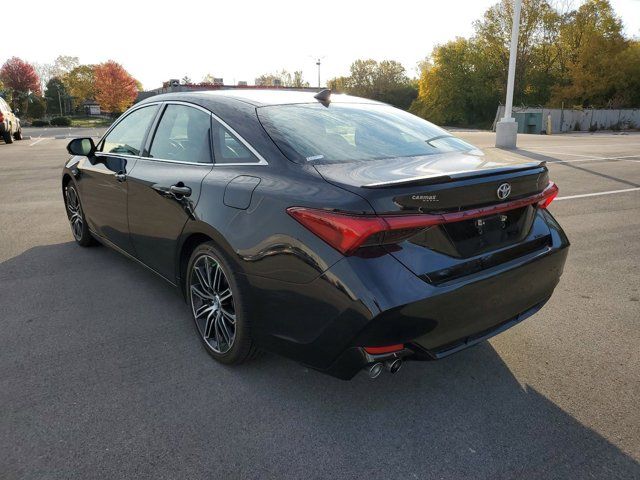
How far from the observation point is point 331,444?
231 centimetres

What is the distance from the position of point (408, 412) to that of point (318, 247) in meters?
1.02

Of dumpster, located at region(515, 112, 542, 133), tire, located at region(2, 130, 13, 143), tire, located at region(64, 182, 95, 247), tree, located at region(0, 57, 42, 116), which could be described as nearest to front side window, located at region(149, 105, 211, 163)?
tire, located at region(64, 182, 95, 247)

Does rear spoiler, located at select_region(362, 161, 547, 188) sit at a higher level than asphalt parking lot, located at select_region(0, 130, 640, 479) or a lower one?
higher

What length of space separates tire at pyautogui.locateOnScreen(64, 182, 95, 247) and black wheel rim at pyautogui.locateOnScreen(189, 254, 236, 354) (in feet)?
8.28

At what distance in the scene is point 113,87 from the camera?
77.9m

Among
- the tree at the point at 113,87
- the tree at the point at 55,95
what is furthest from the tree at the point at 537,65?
the tree at the point at 55,95

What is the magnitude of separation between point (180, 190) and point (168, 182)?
0.21m

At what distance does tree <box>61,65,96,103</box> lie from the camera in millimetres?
88688

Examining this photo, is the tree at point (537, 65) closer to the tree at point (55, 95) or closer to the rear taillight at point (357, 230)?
the rear taillight at point (357, 230)

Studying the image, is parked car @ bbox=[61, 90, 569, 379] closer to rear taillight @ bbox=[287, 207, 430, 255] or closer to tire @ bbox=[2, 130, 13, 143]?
rear taillight @ bbox=[287, 207, 430, 255]

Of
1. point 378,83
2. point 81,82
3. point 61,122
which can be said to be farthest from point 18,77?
point 378,83

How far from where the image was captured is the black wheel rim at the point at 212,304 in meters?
2.85

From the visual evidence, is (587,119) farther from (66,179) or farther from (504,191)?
(504,191)

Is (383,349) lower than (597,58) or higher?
lower
